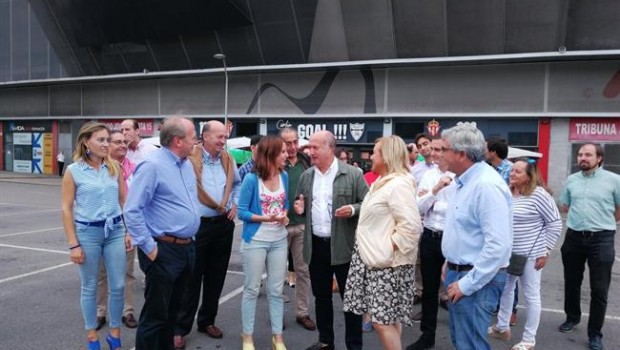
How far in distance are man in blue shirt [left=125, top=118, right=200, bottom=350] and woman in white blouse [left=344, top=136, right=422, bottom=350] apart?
4.57 feet

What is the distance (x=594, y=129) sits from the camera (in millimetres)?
Answer: 17688

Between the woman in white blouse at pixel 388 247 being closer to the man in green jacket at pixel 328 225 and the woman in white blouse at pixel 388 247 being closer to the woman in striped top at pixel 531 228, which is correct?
the man in green jacket at pixel 328 225

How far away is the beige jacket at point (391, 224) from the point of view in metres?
3.34

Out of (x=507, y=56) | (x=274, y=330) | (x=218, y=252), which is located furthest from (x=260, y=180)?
(x=507, y=56)

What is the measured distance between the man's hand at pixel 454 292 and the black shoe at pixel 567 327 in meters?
2.83

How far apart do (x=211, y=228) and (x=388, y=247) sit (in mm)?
1936

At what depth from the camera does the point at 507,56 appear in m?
17.6

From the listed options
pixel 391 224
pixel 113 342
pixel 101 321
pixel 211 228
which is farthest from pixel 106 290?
pixel 391 224

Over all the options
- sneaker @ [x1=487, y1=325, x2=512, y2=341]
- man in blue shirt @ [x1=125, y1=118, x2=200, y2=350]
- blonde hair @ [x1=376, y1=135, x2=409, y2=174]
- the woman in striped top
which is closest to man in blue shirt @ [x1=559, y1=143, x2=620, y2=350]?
the woman in striped top

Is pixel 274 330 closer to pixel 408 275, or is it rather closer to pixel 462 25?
pixel 408 275

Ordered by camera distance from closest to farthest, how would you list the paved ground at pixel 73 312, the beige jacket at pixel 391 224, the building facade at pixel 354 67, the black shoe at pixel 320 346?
the beige jacket at pixel 391 224 → the black shoe at pixel 320 346 → the paved ground at pixel 73 312 → the building facade at pixel 354 67

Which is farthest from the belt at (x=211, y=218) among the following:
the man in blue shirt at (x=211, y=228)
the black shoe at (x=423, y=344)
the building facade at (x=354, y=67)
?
the building facade at (x=354, y=67)

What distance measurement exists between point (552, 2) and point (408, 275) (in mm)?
16928

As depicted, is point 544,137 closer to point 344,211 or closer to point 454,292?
point 344,211
